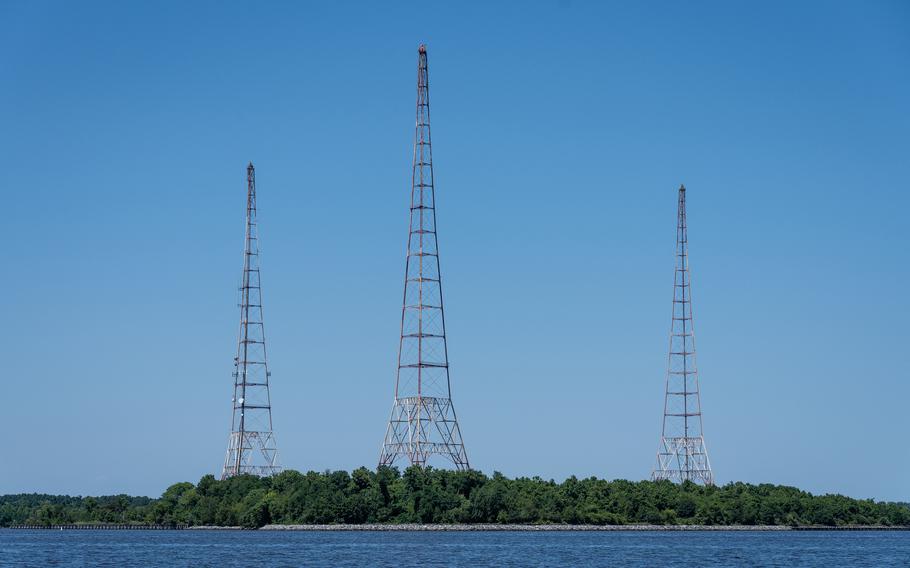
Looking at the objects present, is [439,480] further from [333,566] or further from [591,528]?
[333,566]

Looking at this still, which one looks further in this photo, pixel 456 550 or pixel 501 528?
pixel 501 528

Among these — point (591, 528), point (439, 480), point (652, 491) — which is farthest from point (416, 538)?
point (652, 491)

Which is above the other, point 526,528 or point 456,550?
point 456,550

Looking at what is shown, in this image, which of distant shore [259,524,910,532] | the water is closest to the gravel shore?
distant shore [259,524,910,532]

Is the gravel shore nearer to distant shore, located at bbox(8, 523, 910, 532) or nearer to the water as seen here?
distant shore, located at bbox(8, 523, 910, 532)

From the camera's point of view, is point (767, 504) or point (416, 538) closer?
point (416, 538)

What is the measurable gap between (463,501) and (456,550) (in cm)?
4856

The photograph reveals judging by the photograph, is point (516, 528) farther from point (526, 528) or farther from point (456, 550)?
point (456, 550)

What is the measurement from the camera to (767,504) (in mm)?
193500

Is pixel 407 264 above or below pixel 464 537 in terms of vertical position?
above

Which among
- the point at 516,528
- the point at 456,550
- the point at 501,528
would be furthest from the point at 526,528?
A: the point at 456,550

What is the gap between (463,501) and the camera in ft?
548

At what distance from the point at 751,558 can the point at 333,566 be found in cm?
3788

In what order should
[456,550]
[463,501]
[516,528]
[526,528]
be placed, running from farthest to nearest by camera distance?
[526,528] < [516,528] < [463,501] < [456,550]
